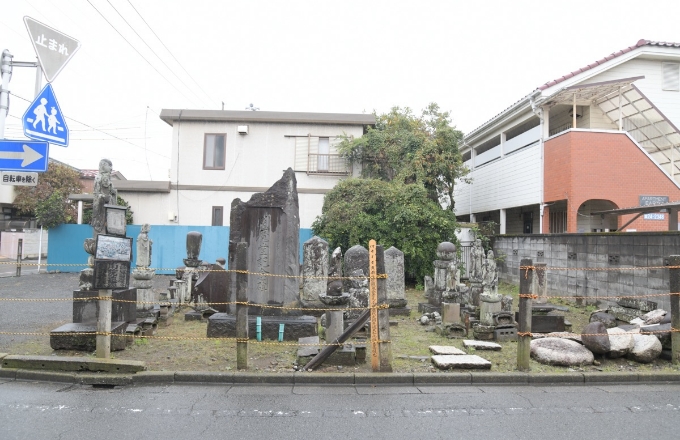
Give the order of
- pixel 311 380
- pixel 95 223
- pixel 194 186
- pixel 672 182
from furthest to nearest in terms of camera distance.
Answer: pixel 194 186 → pixel 672 182 → pixel 95 223 → pixel 311 380

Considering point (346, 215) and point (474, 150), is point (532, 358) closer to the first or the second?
point (346, 215)

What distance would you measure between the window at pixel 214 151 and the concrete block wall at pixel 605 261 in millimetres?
13688

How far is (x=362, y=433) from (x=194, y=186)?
1807 cm

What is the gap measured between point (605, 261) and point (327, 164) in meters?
12.5

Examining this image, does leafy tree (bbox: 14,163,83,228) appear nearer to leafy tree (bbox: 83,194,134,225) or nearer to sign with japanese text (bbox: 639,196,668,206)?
leafy tree (bbox: 83,194,134,225)

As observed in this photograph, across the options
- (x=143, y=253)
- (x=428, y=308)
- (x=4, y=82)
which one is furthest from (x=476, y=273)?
(x=4, y=82)

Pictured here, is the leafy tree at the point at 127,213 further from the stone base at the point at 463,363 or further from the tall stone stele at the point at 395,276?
the stone base at the point at 463,363

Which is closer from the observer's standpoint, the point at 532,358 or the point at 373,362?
the point at 373,362

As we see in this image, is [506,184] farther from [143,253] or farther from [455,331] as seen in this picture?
[143,253]

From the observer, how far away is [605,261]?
11500 millimetres

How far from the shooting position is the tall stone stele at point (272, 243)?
27.6 ft

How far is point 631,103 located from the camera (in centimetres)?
Result: 1545

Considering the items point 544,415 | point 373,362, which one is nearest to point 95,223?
point 373,362

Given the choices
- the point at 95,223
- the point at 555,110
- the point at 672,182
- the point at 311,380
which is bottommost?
the point at 311,380
